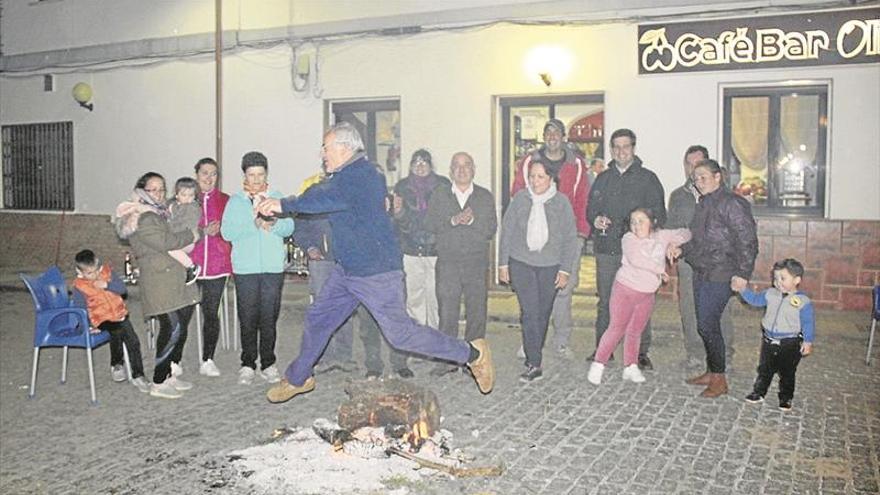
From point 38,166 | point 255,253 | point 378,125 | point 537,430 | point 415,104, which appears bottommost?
point 537,430

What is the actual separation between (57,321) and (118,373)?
75 centimetres

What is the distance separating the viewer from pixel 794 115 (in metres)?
11.4

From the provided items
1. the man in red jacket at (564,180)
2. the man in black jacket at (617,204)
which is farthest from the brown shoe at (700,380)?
the man in red jacket at (564,180)

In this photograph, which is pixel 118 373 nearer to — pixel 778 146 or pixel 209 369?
pixel 209 369

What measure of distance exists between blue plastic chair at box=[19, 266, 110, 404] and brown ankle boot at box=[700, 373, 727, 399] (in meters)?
5.13

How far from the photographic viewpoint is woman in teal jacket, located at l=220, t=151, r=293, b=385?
24.4 feet

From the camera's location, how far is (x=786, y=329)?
6734mm

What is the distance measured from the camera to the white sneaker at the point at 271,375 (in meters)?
7.70

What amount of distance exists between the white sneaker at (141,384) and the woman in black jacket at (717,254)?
4.77 meters

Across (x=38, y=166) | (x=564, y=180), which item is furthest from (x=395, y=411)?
(x=38, y=166)

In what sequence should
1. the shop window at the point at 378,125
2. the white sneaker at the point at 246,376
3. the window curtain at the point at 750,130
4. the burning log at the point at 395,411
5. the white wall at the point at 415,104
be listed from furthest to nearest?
the shop window at the point at 378,125 < the window curtain at the point at 750,130 < the white wall at the point at 415,104 < the white sneaker at the point at 246,376 < the burning log at the point at 395,411

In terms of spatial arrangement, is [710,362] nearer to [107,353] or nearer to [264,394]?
[264,394]

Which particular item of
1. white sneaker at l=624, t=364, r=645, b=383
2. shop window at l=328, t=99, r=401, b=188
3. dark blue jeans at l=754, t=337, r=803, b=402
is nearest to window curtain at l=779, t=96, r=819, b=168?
white sneaker at l=624, t=364, r=645, b=383

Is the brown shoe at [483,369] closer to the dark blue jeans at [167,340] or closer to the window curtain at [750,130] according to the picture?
the dark blue jeans at [167,340]
